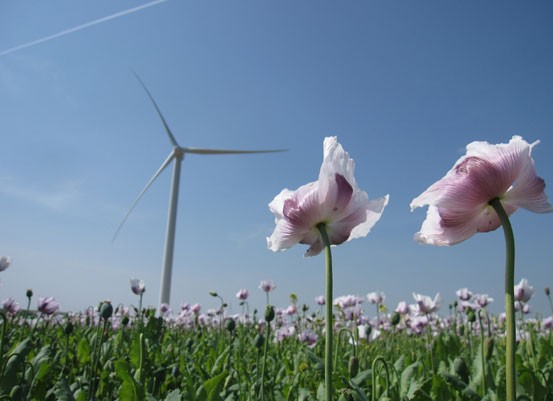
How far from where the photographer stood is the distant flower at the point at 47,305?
4879 millimetres

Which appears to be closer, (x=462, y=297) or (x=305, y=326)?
(x=462, y=297)

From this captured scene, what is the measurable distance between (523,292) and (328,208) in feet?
12.9

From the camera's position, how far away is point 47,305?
4930 millimetres

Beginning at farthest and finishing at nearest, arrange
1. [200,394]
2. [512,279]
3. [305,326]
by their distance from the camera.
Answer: [305,326] < [200,394] < [512,279]

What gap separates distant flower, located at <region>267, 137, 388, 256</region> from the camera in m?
1.19

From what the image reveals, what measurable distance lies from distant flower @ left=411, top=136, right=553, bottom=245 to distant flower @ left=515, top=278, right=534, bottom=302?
377 cm

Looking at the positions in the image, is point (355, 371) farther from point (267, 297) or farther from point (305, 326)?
point (305, 326)

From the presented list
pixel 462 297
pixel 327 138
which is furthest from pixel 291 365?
pixel 462 297

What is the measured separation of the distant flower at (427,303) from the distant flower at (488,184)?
386 cm

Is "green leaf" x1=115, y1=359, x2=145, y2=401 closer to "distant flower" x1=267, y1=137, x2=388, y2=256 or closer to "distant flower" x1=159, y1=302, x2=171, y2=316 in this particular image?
"distant flower" x1=267, y1=137, x2=388, y2=256

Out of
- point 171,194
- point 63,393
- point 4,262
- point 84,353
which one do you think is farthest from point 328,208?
point 171,194

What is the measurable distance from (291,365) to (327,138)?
9.12 ft

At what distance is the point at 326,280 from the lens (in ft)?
3.46

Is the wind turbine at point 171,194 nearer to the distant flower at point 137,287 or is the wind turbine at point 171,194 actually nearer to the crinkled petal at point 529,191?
the distant flower at point 137,287
